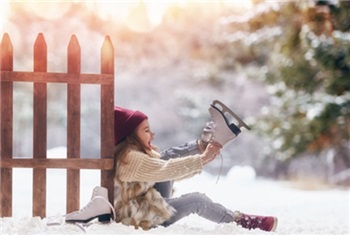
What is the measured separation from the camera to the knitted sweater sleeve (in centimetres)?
184

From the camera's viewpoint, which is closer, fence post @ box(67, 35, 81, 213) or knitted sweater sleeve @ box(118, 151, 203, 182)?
knitted sweater sleeve @ box(118, 151, 203, 182)

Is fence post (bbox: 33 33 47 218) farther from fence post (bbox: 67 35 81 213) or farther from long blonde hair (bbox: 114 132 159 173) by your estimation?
long blonde hair (bbox: 114 132 159 173)

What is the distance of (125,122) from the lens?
1920 millimetres

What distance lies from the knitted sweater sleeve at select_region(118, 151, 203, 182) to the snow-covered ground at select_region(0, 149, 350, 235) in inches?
5.8

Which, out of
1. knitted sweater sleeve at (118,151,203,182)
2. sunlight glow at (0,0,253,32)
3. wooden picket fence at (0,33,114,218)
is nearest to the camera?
knitted sweater sleeve at (118,151,203,182)

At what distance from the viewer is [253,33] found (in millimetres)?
5504

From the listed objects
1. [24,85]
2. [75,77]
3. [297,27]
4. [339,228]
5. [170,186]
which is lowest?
[339,228]

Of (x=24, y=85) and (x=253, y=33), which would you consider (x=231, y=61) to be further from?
(x=24, y=85)

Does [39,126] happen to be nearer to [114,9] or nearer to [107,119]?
[107,119]

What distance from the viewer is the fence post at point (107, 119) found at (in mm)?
1931

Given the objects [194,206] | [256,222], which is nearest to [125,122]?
[194,206]

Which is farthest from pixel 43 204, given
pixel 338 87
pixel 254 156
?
pixel 254 156

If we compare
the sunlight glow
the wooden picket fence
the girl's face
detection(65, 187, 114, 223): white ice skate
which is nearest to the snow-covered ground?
detection(65, 187, 114, 223): white ice skate

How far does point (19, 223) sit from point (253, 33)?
12.9 feet
